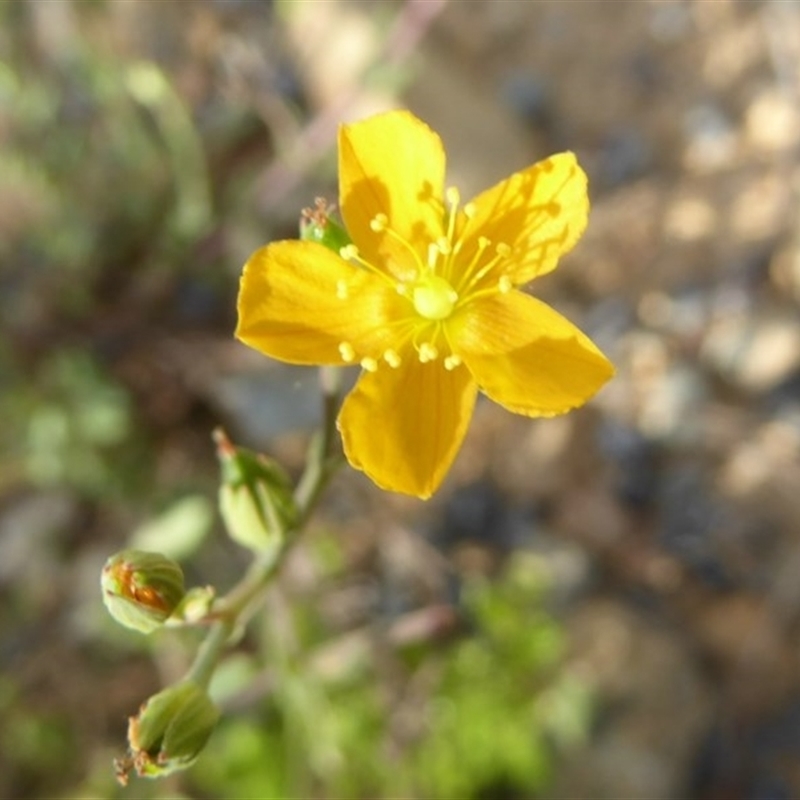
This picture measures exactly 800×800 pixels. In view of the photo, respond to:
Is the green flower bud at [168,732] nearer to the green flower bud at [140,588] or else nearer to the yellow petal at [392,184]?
the green flower bud at [140,588]

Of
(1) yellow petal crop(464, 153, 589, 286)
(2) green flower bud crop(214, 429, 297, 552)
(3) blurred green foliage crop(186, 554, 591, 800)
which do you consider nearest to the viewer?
(1) yellow petal crop(464, 153, 589, 286)

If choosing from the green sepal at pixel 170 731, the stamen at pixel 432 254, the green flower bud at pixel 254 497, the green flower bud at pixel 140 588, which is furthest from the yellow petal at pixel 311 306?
the green sepal at pixel 170 731

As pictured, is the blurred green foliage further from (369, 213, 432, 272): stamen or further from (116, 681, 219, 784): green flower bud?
(369, 213, 432, 272): stamen

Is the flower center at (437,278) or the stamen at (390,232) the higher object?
the stamen at (390,232)

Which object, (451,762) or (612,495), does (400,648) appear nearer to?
(451,762)

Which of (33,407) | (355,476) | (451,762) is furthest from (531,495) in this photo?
(33,407)

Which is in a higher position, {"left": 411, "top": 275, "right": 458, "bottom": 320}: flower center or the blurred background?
{"left": 411, "top": 275, "right": 458, "bottom": 320}: flower center

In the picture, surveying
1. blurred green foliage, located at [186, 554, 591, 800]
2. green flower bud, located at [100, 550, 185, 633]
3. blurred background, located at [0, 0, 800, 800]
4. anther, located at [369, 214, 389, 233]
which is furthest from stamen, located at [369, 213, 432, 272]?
blurred background, located at [0, 0, 800, 800]
